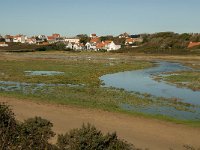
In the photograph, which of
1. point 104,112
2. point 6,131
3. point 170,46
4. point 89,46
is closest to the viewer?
point 6,131

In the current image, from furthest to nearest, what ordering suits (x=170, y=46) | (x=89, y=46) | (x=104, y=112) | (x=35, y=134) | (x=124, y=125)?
1. (x=89, y=46)
2. (x=170, y=46)
3. (x=104, y=112)
4. (x=124, y=125)
5. (x=35, y=134)

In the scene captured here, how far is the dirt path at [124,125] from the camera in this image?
17.7 meters

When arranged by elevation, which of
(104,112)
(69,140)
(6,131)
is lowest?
(104,112)

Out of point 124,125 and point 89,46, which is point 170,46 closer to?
point 89,46

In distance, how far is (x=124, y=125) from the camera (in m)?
20.7

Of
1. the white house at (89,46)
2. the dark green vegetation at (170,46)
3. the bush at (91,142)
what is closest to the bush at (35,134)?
the bush at (91,142)

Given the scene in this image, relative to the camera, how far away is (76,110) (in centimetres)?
2456

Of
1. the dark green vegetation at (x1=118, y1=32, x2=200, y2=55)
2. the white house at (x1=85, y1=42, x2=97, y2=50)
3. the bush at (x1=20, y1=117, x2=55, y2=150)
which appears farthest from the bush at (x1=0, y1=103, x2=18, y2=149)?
the white house at (x1=85, y1=42, x2=97, y2=50)

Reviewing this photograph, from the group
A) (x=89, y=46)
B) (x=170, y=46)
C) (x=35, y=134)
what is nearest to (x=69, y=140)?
(x=35, y=134)

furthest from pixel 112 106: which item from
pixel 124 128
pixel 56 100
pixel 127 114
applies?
pixel 124 128

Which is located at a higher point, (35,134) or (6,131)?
(6,131)

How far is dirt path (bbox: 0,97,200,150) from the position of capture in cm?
1772

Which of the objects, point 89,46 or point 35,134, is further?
point 89,46

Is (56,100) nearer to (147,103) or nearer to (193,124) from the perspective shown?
(147,103)
